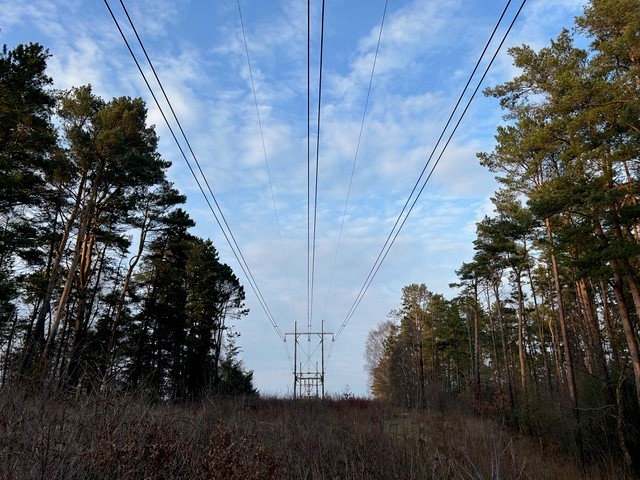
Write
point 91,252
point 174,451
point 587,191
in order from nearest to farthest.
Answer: point 174,451 < point 587,191 < point 91,252

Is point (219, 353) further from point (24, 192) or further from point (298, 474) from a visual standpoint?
point (298, 474)

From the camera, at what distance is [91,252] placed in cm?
2298

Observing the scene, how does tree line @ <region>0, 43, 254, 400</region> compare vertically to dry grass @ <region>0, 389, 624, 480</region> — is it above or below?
above

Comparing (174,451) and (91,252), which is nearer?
(174,451)

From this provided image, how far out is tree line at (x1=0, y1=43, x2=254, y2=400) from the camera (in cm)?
1118

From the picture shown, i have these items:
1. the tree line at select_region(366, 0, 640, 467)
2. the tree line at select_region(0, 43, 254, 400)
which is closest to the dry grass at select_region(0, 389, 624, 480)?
the tree line at select_region(0, 43, 254, 400)

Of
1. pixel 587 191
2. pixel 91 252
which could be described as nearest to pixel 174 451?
pixel 587 191

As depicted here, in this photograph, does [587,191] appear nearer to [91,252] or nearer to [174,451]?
[174,451]

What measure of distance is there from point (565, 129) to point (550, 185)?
2.06 metres

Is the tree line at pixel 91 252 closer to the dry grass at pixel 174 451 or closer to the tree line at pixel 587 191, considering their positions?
the dry grass at pixel 174 451

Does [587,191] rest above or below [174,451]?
above

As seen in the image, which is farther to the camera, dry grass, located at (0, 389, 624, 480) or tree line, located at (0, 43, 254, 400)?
tree line, located at (0, 43, 254, 400)

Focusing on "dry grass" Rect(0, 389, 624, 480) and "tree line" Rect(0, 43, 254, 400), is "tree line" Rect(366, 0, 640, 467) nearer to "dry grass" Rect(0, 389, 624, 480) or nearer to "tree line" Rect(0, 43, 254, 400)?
"dry grass" Rect(0, 389, 624, 480)

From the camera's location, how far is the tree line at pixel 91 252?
1118 centimetres
